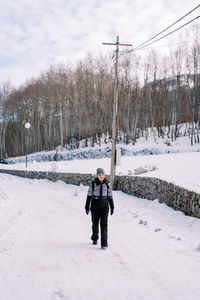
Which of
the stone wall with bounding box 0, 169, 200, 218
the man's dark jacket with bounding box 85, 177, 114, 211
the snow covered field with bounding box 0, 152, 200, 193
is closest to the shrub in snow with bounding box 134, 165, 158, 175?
the snow covered field with bounding box 0, 152, 200, 193

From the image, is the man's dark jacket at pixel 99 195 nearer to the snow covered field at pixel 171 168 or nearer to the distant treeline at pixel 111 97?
the snow covered field at pixel 171 168

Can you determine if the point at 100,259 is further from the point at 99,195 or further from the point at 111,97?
the point at 111,97

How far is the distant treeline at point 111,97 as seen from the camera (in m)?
42.0

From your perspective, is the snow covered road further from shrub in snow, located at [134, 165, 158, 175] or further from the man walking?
shrub in snow, located at [134, 165, 158, 175]

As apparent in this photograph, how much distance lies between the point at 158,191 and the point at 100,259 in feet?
24.1

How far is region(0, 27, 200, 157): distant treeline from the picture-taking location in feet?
138

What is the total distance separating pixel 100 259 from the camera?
6023 mm

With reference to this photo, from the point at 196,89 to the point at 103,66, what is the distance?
54.6 feet

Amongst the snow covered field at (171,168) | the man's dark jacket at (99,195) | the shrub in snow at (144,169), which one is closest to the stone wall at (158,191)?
the snow covered field at (171,168)

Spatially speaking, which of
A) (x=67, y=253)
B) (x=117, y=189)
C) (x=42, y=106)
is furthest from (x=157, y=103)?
(x=67, y=253)

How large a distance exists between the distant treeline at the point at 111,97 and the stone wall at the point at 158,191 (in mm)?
19704

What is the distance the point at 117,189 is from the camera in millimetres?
18984

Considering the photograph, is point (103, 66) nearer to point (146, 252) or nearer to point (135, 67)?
point (135, 67)

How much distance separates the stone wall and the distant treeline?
19.7 m
